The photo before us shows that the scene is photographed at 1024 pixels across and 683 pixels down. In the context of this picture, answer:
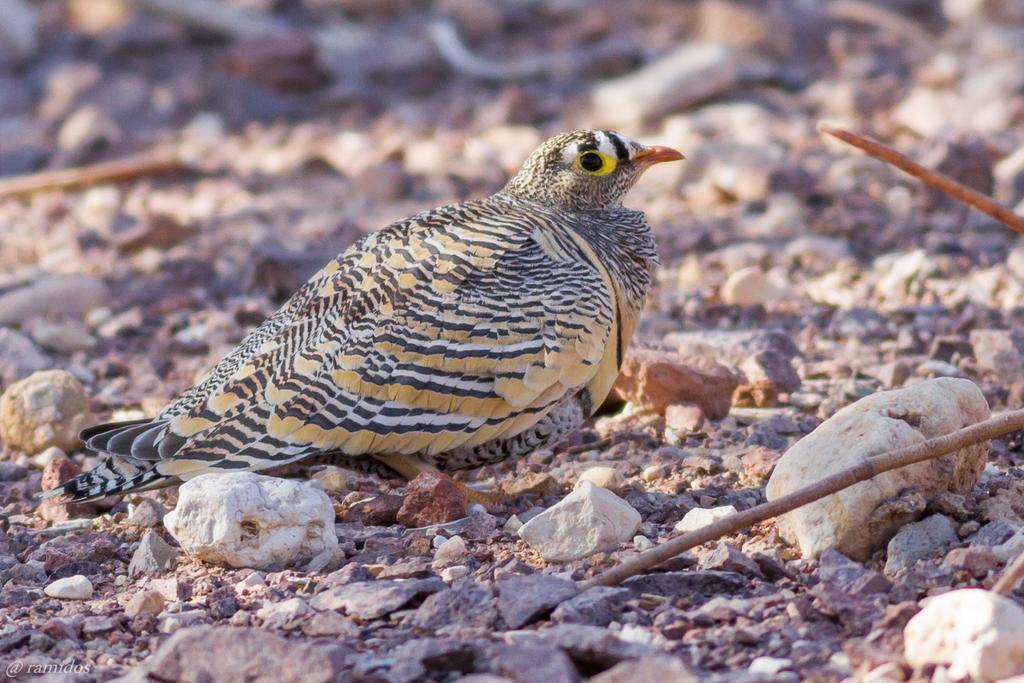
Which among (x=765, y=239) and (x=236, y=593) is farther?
(x=765, y=239)

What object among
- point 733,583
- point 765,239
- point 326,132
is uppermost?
point 326,132

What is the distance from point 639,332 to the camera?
22.0 feet

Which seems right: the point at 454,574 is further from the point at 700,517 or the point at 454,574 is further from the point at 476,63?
the point at 476,63

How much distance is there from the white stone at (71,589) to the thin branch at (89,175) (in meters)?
6.34

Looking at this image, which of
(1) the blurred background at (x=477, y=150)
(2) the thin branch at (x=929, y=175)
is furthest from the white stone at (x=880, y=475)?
(1) the blurred background at (x=477, y=150)

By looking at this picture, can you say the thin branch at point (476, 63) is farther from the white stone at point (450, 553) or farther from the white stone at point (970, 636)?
the white stone at point (970, 636)

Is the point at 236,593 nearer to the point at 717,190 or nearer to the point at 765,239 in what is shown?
the point at 765,239

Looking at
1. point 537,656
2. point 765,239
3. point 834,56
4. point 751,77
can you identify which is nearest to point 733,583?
point 537,656

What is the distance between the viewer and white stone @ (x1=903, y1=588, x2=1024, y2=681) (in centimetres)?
312

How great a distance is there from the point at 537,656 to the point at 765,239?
506cm

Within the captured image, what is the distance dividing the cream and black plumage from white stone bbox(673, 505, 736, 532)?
649mm

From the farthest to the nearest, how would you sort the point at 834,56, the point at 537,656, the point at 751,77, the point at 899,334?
the point at 834,56 < the point at 751,77 < the point at 899,334 < the point at 537,656

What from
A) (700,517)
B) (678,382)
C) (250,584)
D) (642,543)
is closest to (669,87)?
(678,382)

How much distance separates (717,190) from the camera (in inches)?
347
